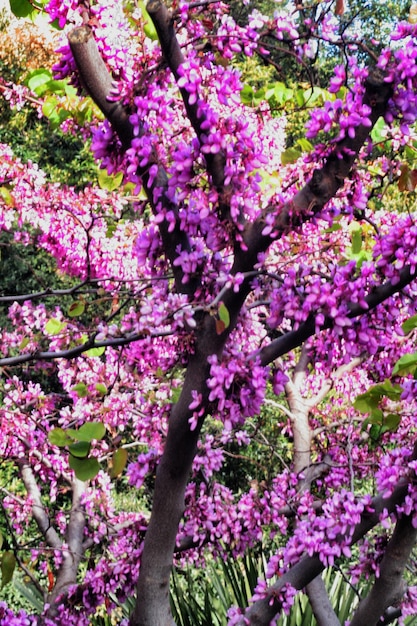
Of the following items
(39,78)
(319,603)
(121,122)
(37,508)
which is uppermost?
(39,78)

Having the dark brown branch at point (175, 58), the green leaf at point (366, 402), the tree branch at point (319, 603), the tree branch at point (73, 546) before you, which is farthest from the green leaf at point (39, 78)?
the tree branch at point (319, 603)

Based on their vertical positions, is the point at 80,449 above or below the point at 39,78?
below

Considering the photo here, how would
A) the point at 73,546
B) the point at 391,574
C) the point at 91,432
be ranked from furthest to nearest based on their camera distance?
1. the point at 73,546
2. the point at 391,574
3. the point at 91,432

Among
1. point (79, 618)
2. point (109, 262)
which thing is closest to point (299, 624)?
point (79, 618)

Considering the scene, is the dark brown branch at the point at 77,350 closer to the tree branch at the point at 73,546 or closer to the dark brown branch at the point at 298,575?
the dark brown branch at the point at 298,575

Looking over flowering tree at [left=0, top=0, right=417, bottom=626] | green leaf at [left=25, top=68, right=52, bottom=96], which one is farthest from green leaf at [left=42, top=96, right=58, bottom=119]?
flowering tree at [left=0, top=0, right=417, bottom=626]

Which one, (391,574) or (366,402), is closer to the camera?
(366,402)

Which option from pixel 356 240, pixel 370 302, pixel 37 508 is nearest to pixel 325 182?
pixel 356 240

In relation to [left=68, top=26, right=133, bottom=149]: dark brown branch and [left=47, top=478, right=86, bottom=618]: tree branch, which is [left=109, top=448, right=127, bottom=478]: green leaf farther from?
[left=47, top=478, right=86, bottom=618]: tree branch

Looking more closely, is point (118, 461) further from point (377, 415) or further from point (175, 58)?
point (175, 58)

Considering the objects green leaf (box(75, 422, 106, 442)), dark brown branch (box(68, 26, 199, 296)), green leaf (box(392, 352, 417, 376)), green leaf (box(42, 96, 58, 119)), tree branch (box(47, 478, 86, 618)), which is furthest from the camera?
tree branch (box(47, 478, 86, 618))

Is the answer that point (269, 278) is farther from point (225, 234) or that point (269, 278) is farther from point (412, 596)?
point (412, 596)

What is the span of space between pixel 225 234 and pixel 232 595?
115 inches

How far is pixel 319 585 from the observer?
362cm
